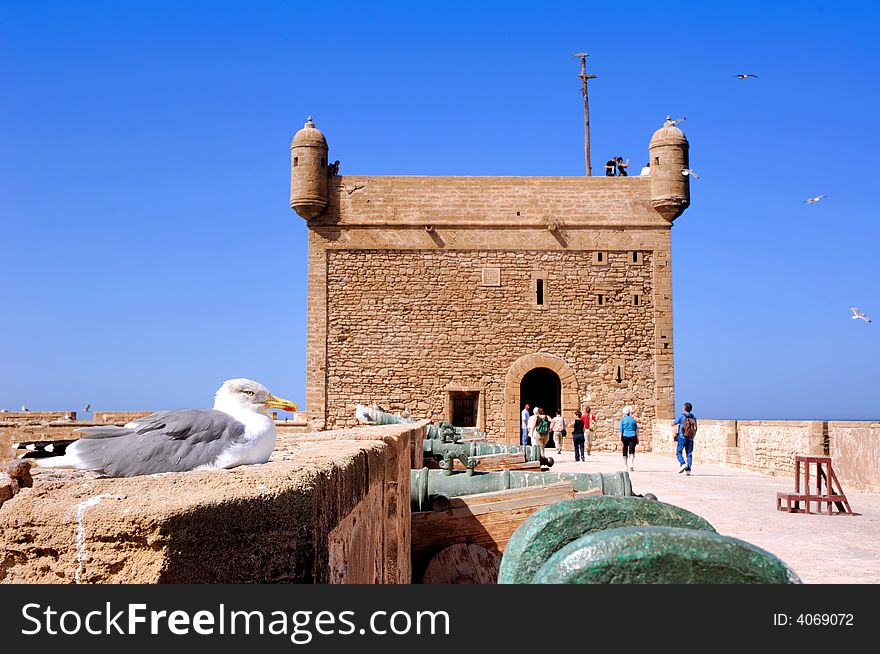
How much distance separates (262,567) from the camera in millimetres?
1634

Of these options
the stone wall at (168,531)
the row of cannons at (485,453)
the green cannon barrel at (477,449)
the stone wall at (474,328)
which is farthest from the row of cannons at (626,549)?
the stone wall at (474,328)

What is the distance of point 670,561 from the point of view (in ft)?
3.82

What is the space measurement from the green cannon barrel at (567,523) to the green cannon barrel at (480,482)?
4.25 m

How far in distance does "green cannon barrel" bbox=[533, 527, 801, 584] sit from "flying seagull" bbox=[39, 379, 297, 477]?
4.50 feet

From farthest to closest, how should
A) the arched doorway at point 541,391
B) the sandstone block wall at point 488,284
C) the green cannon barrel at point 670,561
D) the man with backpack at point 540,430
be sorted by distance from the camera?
the arched doorway at point 541,391 < the sandstone block wall at point 488,284 < the man with backpack at point 540,430 < the green cannon barrel at point 670,561

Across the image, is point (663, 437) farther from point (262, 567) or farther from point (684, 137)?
point (262, 567)

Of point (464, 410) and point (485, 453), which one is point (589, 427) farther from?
point (485, 453)

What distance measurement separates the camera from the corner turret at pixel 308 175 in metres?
22.2

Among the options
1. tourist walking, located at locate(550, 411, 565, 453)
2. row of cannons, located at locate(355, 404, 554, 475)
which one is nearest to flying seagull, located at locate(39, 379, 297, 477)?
row of cannons, located at locate(355, 404, 554, 475)

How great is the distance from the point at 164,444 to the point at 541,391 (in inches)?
893

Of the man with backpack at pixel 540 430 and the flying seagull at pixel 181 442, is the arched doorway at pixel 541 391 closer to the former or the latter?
the man with backpack at pixel 540 430

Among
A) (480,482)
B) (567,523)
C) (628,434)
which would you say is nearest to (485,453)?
(480,482)

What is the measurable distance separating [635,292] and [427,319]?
5435 millimetres

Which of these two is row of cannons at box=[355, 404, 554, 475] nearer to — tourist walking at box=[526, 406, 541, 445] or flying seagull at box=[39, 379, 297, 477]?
flying seagull at box=[39, 379, 297, 477]
